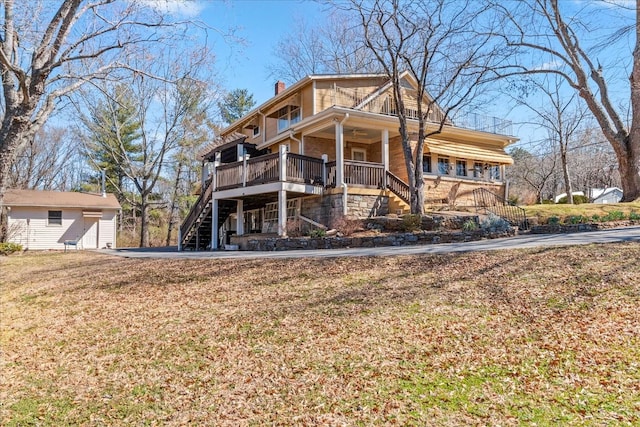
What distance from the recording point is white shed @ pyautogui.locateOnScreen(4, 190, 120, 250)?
21875 millimetres

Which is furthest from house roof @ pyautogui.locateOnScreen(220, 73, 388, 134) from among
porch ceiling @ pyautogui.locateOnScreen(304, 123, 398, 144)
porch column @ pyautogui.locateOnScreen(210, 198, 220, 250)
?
porch column @ pyautogui.locateOnScreen(210, 198, 220, 250)

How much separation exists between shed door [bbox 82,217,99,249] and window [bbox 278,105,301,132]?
13.6m

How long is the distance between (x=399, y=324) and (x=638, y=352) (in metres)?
2.27

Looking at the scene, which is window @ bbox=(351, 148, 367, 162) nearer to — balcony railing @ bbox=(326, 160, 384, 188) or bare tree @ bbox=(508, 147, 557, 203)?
balcony railing @ bbox=(326, 160, 384, 188)

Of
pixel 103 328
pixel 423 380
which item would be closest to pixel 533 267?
pixel 423 380

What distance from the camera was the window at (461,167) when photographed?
1867 cm

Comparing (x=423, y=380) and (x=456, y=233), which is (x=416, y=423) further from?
(x=456, y=233)

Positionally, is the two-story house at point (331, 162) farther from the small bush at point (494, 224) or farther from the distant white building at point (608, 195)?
the distant white building at point (608, 195)

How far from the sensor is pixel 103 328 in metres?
5.49

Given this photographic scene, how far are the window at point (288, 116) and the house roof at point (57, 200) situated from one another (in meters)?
12.6

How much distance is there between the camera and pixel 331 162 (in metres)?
14.6

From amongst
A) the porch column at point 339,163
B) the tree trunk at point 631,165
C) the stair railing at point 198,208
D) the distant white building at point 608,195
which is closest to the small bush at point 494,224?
the porch column at point 339,163

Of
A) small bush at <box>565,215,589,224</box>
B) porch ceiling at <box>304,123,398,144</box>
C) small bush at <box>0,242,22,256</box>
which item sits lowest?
small bush at <box>0,242,22,256</box>

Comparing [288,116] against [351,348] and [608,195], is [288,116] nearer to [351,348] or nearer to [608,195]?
[351,348]
